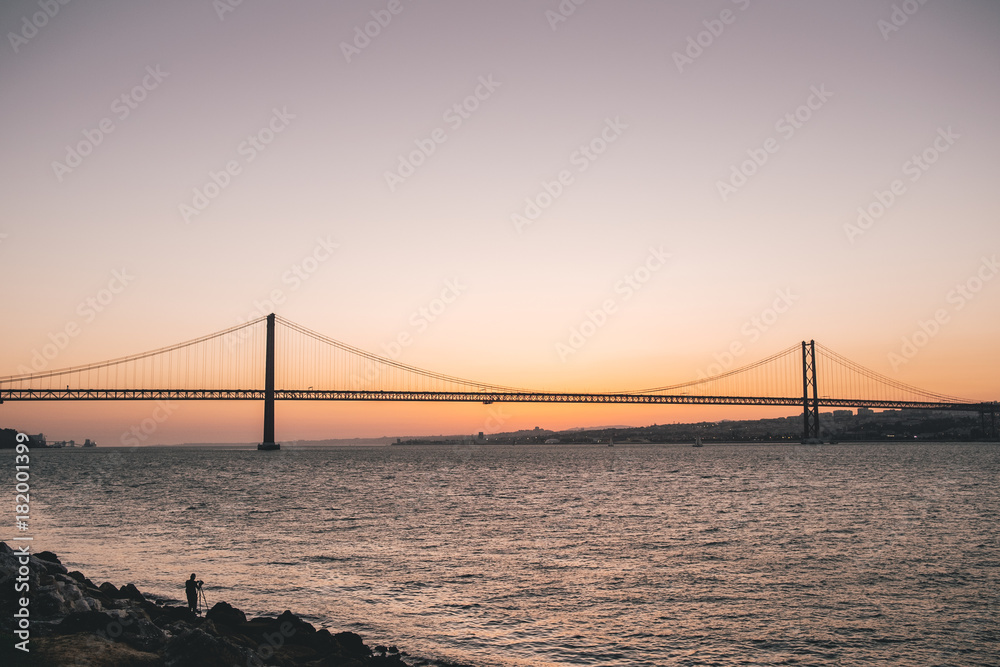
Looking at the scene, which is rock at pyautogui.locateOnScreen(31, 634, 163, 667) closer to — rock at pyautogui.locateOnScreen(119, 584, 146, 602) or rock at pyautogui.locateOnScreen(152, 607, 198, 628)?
rock at pyautogui.locateOnScreen(152, 607, 198, 628)

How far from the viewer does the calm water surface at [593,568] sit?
12.4m

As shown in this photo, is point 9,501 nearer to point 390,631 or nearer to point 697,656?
point 390,631

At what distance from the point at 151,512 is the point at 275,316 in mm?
71767

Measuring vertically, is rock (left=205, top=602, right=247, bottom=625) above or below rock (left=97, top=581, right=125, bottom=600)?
above

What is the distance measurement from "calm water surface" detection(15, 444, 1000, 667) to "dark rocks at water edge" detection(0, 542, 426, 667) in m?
1.47

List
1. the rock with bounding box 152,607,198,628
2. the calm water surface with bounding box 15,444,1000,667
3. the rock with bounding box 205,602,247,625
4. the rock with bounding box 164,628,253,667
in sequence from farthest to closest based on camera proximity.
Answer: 1. the calm water surface with bounding box 15,444,1000,667
2. the rock with bounding box 152,607,198,628
3. the rock with bounding box 205,602,247,625
4. the rock with bounding box 164,628,253,667

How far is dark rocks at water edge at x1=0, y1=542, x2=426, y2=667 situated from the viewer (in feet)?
29.7

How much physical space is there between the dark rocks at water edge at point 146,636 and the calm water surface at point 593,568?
1.47m

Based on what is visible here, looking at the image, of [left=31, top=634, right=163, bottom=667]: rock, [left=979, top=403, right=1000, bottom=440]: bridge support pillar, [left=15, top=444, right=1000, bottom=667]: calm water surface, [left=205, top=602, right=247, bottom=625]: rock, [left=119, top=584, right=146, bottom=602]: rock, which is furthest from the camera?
[left=979, top=403, right=1000, bottom=440]: bridge support pillar

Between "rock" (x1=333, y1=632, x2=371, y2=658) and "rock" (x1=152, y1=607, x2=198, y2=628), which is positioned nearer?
"rock" (x1=333, y1=632, x2=371, y2=658)

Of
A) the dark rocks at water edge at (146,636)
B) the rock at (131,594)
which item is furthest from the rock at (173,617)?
the rock at (131,594)

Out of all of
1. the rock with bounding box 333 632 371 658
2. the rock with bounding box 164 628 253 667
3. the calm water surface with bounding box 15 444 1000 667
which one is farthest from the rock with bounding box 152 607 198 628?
the rock with bounding box 164 628 253 667

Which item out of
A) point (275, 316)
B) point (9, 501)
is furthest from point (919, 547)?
point (275, 316)

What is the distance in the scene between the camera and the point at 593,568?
1831 cm
